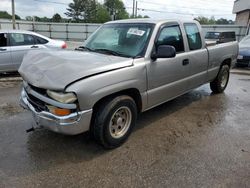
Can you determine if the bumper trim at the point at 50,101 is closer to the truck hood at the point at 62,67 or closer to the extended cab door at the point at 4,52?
the truck hood at the point at 62,67

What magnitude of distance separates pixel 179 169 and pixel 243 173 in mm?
790

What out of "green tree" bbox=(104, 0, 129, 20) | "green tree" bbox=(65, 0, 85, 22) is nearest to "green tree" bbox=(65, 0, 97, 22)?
"green tree" bbox=(65, 0, 85, 22)

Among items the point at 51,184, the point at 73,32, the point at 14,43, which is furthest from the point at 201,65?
the point at 73,32

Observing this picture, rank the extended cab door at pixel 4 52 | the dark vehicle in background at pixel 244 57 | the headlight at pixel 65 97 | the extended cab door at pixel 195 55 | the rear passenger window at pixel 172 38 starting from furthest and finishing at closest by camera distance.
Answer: the dark vehicle in background at pixel 244 57, the extended cab door at pixel 4 52, the extended cab door at pixel 195 55, the rear passenger window at pixel 172 38, the headlight at pixel 65 97

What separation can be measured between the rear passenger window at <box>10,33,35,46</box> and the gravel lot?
3.44 metres

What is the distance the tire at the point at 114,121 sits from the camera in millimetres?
3205

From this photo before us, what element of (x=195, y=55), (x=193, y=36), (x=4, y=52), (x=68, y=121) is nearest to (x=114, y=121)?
(x=68, y=121)

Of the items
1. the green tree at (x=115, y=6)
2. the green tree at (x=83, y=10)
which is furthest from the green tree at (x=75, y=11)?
the green tree at (x=115, y=6)

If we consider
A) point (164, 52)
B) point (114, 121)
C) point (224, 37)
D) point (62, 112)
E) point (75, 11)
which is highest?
point (75, 11)

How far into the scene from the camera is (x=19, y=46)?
7.68m

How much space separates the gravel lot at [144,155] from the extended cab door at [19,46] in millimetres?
3125

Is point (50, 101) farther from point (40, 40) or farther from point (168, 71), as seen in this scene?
point (40, 40)

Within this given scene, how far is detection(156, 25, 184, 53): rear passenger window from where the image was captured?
409 centimetres

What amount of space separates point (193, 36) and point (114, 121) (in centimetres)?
263
